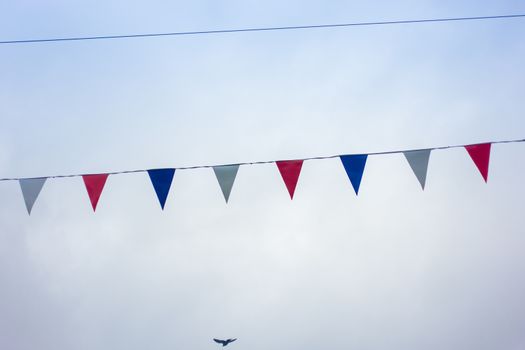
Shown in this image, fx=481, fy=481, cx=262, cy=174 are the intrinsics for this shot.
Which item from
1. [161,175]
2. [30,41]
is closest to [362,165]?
[161,175]

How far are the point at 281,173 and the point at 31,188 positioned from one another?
402cm

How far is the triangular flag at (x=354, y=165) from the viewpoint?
7855 mm

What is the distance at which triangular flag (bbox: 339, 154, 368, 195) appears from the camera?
7855mm

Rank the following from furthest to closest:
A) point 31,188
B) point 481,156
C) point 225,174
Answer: point 225,174, point 481,156, point 31,188

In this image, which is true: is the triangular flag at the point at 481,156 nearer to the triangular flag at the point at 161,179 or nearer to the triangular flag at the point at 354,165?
the triangular flag at the point at 354,165

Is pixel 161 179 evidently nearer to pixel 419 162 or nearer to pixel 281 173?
pixel 281 173

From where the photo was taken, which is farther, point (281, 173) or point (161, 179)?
point (281, 173)

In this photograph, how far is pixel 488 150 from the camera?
307 inches

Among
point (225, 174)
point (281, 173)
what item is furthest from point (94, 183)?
point (281, 173)

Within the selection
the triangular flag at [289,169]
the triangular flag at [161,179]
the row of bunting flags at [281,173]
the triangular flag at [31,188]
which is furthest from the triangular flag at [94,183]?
the triangular flag at [289,169]

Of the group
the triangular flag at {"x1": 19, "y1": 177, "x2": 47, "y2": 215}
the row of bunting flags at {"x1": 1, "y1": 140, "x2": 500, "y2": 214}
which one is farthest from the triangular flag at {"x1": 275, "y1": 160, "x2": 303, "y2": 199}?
the triangular flag at {"x1": 19, "y1": 177, "x2": 47, "y2": 215}

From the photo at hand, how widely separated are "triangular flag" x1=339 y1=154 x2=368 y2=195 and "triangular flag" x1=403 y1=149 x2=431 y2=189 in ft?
2.34

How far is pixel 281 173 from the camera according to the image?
7.98 m

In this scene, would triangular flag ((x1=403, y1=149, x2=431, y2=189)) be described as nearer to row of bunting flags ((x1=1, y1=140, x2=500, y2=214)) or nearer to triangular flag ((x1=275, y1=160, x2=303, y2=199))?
row of bunting flags ((x1=1, y1=140, x2=500, y2=214))
